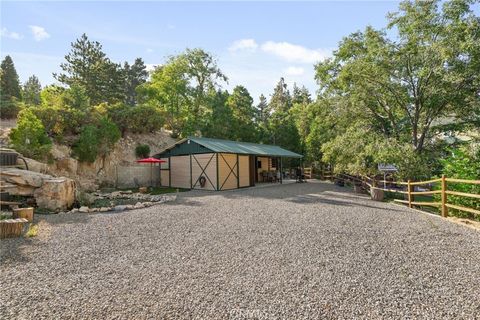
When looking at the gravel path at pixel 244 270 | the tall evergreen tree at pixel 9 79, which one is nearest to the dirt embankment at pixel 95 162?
the gravel path at pixel 244 270

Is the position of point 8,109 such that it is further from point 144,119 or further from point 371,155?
point 371,155

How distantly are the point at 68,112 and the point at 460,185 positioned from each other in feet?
68.7

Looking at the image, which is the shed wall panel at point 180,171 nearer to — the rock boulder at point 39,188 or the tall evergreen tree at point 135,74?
the rock boulder at point 39,188

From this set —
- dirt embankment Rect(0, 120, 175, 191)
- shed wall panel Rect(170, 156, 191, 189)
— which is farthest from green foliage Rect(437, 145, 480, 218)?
dirt embankment Rect(0, 120, 175, 191)

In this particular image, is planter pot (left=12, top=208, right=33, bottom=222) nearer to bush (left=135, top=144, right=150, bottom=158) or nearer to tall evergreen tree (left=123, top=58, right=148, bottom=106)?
bush (left=135, top=144, right=150, bottom=158)

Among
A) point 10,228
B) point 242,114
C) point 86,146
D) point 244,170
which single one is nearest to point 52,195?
point 10,228

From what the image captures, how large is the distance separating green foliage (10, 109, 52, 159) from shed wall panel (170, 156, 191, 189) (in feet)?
23.7

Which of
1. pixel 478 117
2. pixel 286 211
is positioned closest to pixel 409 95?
pixel 478 117

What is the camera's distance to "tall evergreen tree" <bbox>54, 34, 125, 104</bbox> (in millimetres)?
31344

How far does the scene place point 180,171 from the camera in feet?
61.4

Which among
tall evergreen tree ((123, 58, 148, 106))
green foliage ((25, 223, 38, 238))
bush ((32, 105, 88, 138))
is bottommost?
green foliage ((25, 223, 38, 238))

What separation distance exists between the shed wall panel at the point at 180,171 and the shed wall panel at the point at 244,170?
3452 millimetres

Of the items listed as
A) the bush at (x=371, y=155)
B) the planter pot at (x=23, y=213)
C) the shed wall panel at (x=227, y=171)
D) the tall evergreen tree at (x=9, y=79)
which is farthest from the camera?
the tall evergreen tree at (x=9, y=79)

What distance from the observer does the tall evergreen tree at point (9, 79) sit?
3189 cm
